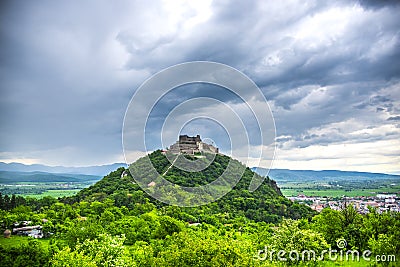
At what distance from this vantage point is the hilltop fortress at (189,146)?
10136cm

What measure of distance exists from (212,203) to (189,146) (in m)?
27.7

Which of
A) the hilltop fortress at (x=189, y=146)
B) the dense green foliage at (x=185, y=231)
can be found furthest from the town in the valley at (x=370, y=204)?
the hilltop fortress at (x=189, y=146)

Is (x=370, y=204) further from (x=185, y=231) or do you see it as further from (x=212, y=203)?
(x=185, y=231)

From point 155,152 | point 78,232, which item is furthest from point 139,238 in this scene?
point 155,152

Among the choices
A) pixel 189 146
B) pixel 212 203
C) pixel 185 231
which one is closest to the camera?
pixel 185 231

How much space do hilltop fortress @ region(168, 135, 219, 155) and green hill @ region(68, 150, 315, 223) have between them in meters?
4.18

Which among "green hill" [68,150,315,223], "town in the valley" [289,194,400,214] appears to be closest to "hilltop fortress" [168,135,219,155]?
"green hill" [68,150,315,223]

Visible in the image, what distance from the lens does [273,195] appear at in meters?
91.2

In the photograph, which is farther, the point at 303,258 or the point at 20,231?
the point at 20,231

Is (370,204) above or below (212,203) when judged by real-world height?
above

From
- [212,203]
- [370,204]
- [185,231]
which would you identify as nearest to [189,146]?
[212,203]

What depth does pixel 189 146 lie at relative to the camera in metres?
104

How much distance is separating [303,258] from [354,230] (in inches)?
540

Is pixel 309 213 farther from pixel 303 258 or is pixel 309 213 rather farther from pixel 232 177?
pixel 303 258
